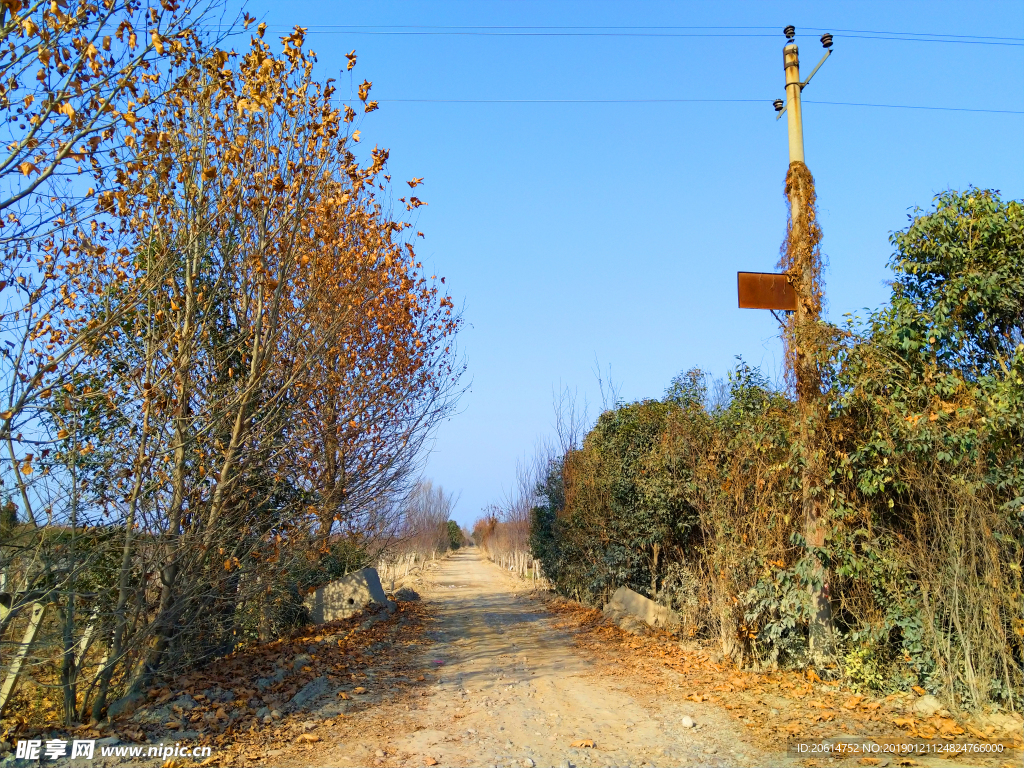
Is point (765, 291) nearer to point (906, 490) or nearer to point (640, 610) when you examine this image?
point (906, 490)

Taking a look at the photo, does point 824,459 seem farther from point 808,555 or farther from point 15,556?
point 15,556

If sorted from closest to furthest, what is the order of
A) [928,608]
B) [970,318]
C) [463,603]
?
[928,608]
[970,318]
[463,603]

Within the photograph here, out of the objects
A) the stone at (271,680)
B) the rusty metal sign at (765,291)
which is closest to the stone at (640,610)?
the rusty metal sign at (765,291)

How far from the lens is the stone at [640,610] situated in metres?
12.2

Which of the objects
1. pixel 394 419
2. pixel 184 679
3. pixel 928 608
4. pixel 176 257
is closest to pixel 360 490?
pixel 394 419

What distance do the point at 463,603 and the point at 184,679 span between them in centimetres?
1293

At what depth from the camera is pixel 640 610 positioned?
42.7 feet

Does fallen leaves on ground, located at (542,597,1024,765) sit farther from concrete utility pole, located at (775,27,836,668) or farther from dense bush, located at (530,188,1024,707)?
concrete utility pole, located at (775,27,836,668)

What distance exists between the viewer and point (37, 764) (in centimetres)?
563

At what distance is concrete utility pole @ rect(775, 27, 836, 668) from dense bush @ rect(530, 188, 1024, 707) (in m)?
0.11

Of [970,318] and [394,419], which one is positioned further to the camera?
[394,419]

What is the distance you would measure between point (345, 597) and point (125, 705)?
7332mm

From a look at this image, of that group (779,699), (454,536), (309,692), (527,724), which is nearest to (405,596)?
(309,692)

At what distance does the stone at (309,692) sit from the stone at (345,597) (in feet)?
17.5
